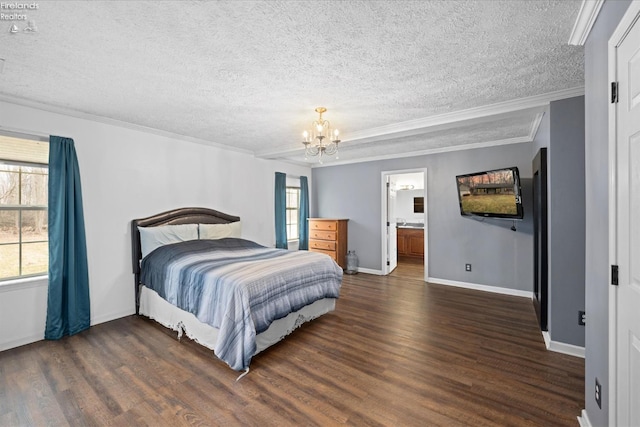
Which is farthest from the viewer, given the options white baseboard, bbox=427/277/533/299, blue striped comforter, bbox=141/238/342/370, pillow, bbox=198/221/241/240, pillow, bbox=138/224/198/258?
white baseboard, bbox=427/277/533/299

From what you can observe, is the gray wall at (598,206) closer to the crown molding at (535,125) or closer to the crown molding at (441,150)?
the crown molding at (535,125)

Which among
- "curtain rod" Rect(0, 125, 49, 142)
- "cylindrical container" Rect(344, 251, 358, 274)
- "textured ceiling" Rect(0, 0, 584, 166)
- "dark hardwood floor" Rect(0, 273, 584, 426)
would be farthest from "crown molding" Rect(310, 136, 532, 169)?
"curtain rod" Rect(0, 125, 49, 142)

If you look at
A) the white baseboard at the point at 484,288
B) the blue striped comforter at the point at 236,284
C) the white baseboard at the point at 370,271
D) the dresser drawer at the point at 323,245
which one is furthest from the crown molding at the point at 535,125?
the dresser drawer at the point at 323,245

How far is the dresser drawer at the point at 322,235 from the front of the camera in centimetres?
603

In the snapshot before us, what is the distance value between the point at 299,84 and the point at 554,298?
315cm

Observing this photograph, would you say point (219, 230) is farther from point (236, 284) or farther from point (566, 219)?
point (566, 219)

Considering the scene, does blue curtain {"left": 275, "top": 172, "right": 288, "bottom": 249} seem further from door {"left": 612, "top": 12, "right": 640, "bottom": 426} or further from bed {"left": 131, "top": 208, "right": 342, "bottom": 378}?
door {"left": 612, "top": 12, "right": 640, "bottom": 426}

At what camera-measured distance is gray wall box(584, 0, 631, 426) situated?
141 centimetres

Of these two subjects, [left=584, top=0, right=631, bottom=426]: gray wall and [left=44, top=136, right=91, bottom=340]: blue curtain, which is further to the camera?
[left=44, top=136, right=91, bottom=340]: blue curtain

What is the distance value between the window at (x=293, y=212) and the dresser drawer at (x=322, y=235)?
0.35 m

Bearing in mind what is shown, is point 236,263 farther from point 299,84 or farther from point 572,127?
point 572,127

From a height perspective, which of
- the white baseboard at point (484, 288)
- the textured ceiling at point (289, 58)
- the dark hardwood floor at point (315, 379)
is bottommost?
the dark hardwood floor at point (315, 379)

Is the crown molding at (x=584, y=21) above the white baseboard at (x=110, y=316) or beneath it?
above

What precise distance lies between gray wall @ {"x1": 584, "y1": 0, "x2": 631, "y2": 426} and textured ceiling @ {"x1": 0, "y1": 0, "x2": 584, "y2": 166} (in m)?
0.29
